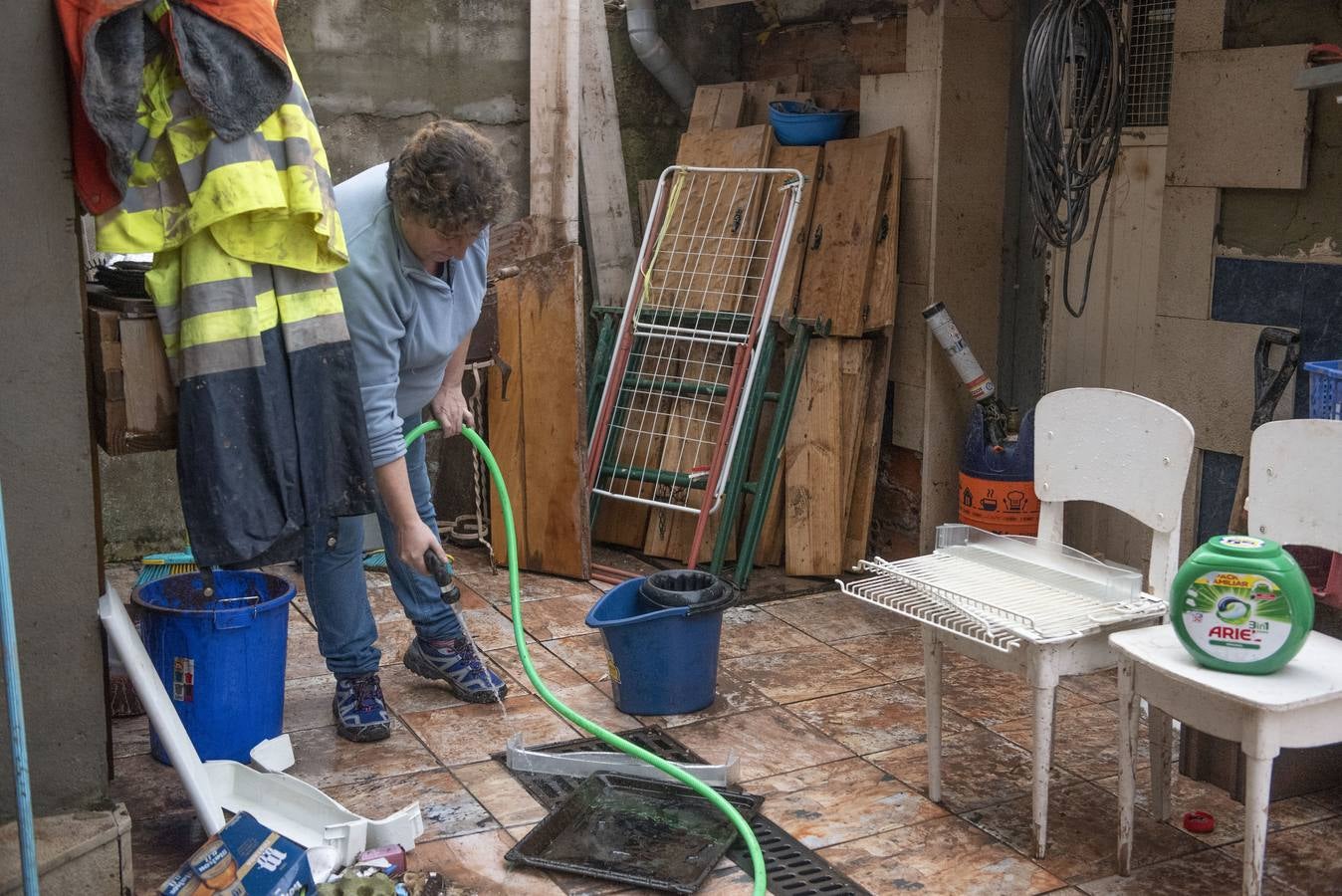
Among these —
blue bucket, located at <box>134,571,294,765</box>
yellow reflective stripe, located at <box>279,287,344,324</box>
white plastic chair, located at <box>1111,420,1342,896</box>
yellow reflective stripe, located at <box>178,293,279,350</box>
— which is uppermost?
yellow reflective stripe, located at <box>279,287,344,324</box>

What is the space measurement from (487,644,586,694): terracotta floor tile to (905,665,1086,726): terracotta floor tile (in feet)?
3.54

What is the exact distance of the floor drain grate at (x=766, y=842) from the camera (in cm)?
314

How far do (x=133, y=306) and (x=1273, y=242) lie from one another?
3.09m

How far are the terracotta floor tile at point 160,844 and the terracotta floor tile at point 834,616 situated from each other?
2.22 m

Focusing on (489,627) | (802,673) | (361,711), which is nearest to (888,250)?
(802,673)

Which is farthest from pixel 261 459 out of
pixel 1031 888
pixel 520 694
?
pixel 1031 888

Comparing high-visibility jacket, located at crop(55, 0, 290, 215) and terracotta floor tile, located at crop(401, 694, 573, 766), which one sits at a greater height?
high-visibility jacket, located at crop(55, 0, 290, 215)

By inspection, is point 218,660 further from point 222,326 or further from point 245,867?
point 222,326

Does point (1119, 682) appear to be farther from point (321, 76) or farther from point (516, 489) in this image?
point (321, 76)

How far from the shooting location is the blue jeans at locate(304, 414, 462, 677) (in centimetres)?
381

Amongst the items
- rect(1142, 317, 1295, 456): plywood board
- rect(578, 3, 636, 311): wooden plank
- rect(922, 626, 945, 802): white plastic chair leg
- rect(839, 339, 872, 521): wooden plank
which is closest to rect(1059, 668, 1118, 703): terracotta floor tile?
rect(1142, 317, 1295, 456): plywood board

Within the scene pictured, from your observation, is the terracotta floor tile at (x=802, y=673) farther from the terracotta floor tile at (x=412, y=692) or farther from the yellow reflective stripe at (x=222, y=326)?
the yellow reflective stripe at (x=222, y=326)

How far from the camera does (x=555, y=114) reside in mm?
5797

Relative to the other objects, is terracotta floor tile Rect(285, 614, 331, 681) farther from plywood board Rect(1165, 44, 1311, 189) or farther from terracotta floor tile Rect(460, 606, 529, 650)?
plywood board Rect(1165, 44, 1311, 189)
